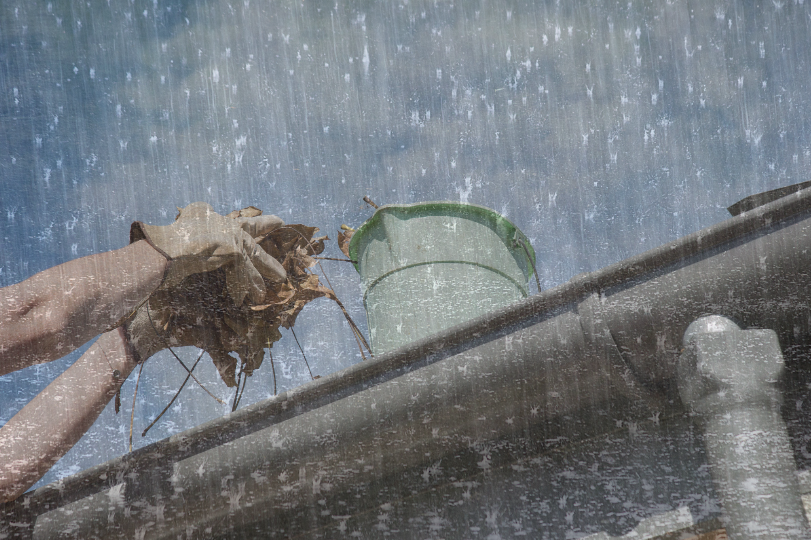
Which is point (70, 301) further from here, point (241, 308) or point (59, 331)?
point (241, 308)

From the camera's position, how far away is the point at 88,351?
420cm

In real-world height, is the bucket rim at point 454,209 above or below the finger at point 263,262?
above

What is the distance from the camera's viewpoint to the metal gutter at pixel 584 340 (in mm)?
2076

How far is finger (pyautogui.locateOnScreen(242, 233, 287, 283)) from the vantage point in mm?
4000

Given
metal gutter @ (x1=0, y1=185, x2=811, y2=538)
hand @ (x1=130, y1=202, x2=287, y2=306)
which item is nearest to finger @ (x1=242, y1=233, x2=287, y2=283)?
hand @ (x1=130, y1=202, x2=287, y2=306)

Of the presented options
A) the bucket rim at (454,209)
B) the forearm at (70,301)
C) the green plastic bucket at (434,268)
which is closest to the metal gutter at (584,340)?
the forearm at (70,301)

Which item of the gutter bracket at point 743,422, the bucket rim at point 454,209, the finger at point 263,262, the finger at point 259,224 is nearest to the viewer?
the gutter bracket at point 743,422

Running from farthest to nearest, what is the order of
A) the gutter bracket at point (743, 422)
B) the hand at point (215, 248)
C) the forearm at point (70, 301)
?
the hand at point (215, 248), the forearm at point (70, 301), the gutter bracket at point (743, 422)

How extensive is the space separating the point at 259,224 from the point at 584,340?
2.56 metres

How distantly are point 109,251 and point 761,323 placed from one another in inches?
111

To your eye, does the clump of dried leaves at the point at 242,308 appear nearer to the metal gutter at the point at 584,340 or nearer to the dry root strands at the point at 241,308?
the dry root strands at the point at 241,308

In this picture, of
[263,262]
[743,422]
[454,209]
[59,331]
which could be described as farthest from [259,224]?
[743,422]

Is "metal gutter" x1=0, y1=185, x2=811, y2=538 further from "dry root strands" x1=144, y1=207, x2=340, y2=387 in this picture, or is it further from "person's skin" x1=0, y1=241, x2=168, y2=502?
"dry root strands" x1=144, y1=207, x2=340, y2=387

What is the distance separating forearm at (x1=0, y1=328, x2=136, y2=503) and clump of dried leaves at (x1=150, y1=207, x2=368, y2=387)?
13.6 inches
